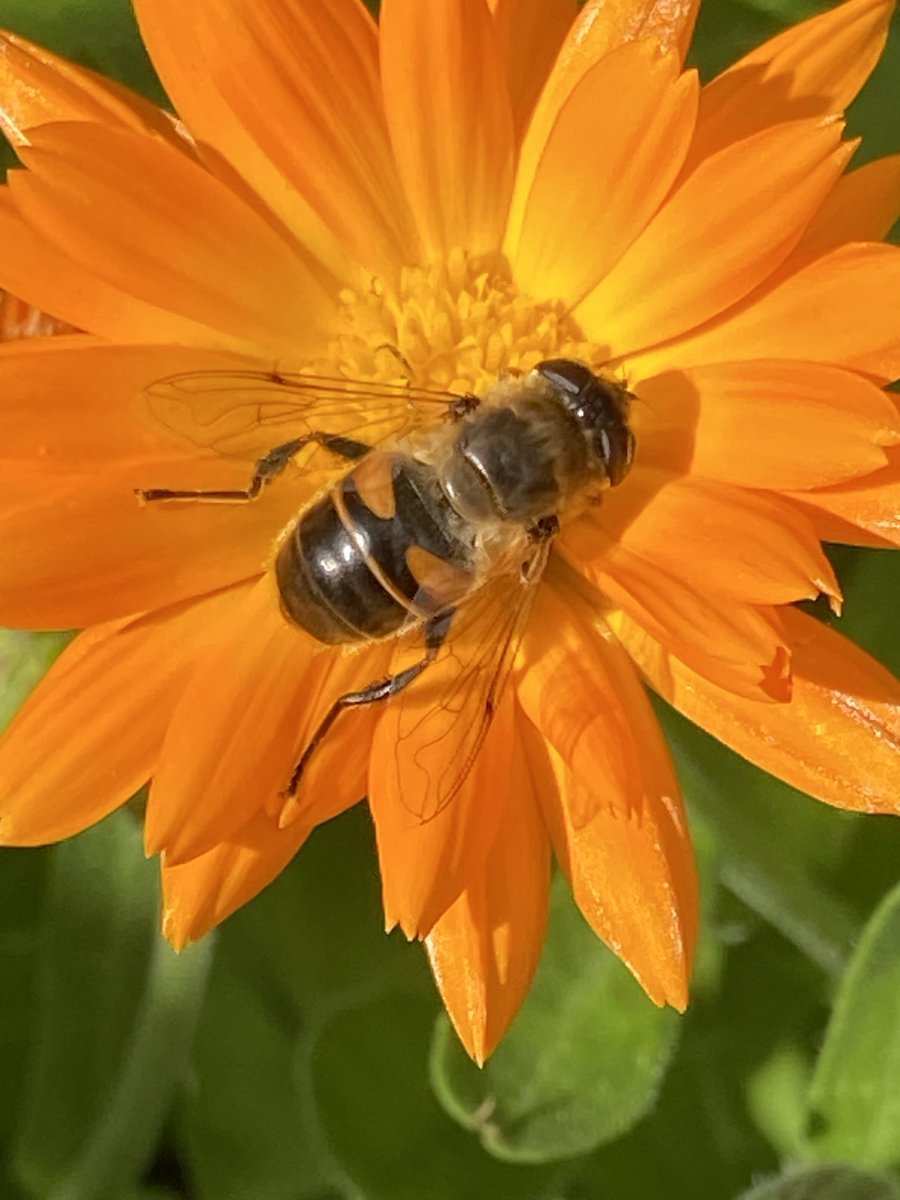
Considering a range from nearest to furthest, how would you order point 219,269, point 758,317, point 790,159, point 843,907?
point 790,159, point 758,317, point 219,269, point 843,907

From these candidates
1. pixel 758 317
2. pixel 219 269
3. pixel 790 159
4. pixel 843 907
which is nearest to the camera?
pixel 790 159

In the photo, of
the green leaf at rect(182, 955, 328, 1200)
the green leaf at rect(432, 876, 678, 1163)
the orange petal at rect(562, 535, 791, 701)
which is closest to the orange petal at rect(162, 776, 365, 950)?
the orange petal at rect(562, 535, 791, 701)

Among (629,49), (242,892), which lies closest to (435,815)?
(242,892)

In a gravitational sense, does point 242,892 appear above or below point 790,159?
below

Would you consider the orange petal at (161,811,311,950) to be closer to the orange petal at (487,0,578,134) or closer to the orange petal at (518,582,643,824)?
the orange petal at (518,582,643,824)

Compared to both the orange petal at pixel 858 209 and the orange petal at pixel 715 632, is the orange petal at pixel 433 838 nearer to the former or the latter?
the orange petal at pixel 715 632

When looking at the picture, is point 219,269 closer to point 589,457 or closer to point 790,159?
point 589,457

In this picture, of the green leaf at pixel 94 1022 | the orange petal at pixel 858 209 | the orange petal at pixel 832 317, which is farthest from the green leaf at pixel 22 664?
the orange petal at pixel 858 209
